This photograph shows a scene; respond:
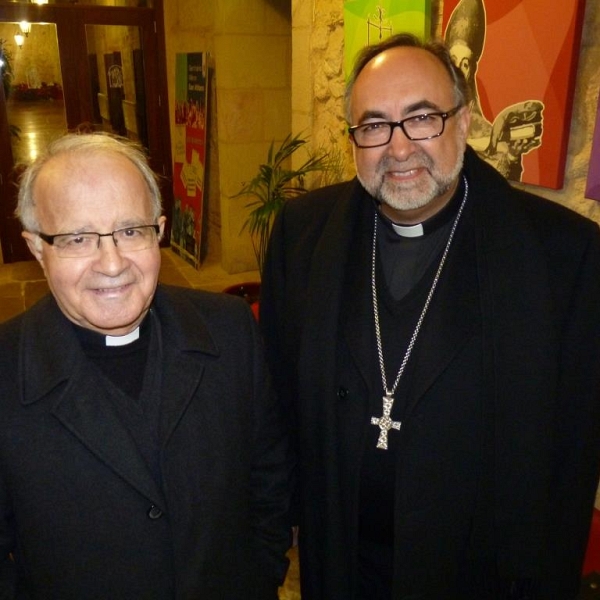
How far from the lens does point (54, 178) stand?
1196 mm

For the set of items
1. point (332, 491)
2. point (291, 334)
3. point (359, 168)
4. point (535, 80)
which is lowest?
point (332, 491)

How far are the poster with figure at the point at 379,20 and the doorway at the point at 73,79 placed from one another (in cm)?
423

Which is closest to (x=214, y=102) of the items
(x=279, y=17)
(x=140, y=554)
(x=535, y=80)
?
(x=279, y=17)

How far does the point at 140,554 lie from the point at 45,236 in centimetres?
72

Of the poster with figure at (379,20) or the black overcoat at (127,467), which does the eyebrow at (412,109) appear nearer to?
the black overcoat at (127,467)

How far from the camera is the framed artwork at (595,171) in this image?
6.09 feet

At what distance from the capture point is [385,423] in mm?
1544

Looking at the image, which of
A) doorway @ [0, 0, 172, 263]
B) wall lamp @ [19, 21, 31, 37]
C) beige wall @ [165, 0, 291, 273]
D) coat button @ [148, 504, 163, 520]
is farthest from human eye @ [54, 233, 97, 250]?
wall lamp @ [19, 21, 31, 37]

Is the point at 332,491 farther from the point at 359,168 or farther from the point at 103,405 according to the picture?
the point at 359,168

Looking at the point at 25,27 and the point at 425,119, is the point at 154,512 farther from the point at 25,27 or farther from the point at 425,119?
the point at 25,27

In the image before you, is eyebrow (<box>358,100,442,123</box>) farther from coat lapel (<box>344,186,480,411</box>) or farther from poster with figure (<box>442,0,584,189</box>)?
poster with figure (<box>442,0,584,189</box>)

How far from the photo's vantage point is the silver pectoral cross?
5.05 feet

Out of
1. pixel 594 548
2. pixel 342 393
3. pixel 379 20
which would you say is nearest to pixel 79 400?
pixel 342 393

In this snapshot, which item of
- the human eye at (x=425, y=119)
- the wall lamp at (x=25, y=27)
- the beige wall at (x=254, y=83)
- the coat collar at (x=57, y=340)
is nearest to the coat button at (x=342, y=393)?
the coat collar at (x=57, y=340)
